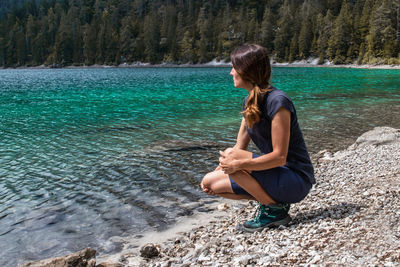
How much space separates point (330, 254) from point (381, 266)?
21.5 inches

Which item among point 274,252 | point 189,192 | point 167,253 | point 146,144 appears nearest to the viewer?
point 274,252

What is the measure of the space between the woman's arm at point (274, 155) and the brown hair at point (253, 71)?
0.28 meters

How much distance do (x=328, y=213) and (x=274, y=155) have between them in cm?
159

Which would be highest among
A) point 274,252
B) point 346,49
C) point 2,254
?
point 346,49

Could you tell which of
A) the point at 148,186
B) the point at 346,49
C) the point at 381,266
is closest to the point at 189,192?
the point at 148,186

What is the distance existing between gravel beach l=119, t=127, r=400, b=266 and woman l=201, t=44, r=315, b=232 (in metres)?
0.45

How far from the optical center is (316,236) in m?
4.45

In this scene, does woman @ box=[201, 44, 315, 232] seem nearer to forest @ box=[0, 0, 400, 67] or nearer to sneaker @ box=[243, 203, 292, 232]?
sneaker @ box=[243, 203, 292, 232]

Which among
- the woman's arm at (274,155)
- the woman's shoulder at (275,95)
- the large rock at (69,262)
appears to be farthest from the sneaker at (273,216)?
the large rock at (69,262)

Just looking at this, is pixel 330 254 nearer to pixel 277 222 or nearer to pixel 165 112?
pixel 277 222

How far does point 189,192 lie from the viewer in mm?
9133

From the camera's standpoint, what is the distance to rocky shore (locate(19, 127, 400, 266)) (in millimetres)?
3952

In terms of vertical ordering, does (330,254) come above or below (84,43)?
below

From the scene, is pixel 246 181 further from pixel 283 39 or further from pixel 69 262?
pixel 283 39
